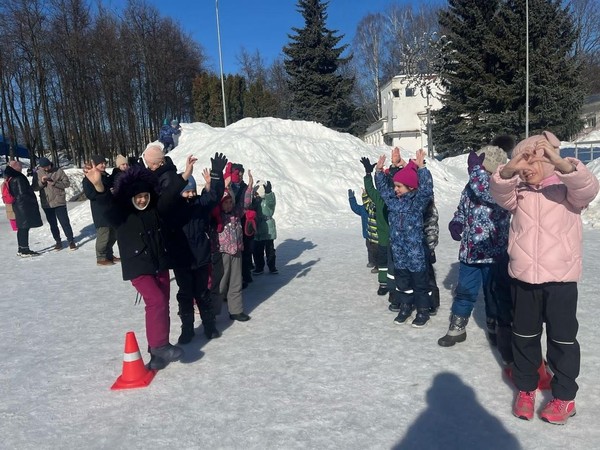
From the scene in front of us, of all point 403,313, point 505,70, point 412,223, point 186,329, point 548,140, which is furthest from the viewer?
point 505,70

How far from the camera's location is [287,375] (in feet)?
12.5

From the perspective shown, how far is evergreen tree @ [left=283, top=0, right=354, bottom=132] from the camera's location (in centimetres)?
3331

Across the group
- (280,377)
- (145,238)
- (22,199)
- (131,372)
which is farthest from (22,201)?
(280,377)

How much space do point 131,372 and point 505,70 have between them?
30.1 m

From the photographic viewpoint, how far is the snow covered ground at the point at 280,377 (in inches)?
118

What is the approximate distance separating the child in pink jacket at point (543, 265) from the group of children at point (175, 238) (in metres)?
2.56

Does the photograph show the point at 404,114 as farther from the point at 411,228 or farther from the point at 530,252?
the point at 530,252

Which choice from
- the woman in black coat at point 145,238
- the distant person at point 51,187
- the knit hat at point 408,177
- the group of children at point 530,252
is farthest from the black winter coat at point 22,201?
the group of children at point 530,252

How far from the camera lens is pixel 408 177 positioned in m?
4.38

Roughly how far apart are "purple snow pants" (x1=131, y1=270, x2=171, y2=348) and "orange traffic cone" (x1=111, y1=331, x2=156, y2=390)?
165 mm

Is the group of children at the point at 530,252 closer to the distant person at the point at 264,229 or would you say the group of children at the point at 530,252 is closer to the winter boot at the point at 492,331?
the winter boot at the point at 492,331

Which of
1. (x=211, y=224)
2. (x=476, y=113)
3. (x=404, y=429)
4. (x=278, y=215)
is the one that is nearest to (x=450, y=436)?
(x=404, y=429)

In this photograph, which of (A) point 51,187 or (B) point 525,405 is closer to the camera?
(B) point 525,405

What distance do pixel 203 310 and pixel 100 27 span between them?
113 ft
